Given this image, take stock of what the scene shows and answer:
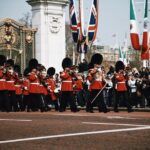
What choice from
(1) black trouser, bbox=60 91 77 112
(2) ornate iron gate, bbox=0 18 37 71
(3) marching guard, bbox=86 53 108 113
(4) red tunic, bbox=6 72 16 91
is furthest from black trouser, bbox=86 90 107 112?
(2) ornate iron gate, bbox=0 18 37 71

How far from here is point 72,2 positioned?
25.3m

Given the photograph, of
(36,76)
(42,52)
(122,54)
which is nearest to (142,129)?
(36,76)

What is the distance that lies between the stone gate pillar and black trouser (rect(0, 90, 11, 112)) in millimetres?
5933

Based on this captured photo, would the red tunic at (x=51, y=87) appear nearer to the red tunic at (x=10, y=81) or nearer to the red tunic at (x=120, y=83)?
the red tunic at (x=10, y=81)

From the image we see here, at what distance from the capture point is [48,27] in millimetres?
24266

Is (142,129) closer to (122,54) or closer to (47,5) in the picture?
(47,5)

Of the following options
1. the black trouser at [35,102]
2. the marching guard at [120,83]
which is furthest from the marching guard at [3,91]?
the marching guard at [120,83]

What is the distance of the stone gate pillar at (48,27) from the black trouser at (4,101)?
5.93 m

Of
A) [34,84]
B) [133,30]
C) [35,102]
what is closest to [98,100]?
[34,84]

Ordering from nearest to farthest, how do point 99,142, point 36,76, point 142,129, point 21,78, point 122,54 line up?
point 99,142, point 142,129, point 36,76, point 21,78, point 122,54

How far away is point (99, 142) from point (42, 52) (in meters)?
15.8

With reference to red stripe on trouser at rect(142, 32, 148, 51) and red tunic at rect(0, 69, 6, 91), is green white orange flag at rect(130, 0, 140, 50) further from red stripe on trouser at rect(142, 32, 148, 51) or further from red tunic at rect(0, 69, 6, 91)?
red tunic at rect(0, 69, 6, 91)

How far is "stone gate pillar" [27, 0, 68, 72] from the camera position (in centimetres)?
2416

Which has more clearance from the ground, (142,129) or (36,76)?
(36,76)
